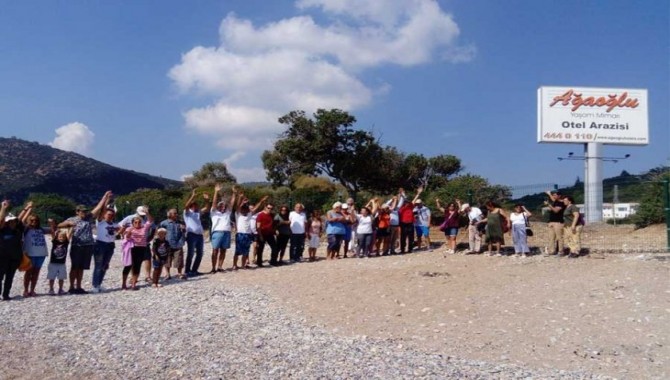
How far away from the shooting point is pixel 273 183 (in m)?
40.2

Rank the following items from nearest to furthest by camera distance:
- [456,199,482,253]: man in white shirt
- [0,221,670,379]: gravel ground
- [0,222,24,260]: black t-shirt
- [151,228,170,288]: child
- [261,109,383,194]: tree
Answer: [0,221,670,379]: gravel ground → [0,222,24,260]: black t-shirt → [151,228,170,288]: child → [456,199,482,253]: man in white shirt → [261,109,383,194]: tree

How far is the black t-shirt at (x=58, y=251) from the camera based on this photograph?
441 inches

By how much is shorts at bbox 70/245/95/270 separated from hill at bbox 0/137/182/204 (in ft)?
180

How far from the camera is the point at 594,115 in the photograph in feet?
90.6

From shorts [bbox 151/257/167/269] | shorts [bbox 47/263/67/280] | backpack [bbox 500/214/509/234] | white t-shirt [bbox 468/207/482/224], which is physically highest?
white t-shirt [bbox 468/207/482/224]

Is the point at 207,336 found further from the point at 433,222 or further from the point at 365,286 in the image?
the point at 433,222

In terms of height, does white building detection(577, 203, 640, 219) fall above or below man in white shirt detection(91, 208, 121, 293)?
above

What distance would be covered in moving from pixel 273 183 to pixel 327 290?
29540 mm

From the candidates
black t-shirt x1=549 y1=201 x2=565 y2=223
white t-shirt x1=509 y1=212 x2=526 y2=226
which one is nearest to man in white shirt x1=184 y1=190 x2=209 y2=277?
white t-shirt x1=509 y1=212 x2=526 y2=226

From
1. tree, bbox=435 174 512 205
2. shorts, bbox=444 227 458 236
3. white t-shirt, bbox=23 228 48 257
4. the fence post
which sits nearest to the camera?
white t-shirt, bbox=23 228 48 257

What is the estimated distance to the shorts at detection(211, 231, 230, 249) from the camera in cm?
1339

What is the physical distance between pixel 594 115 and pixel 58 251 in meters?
23.6

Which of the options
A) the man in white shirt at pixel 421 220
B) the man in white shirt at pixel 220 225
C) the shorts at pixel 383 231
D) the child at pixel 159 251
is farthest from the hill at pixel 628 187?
the child at pixel 159 251

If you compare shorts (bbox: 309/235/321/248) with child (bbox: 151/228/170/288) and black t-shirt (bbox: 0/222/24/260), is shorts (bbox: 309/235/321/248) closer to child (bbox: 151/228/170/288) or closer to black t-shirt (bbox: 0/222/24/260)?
child (bbox: 151/228/170/288)
